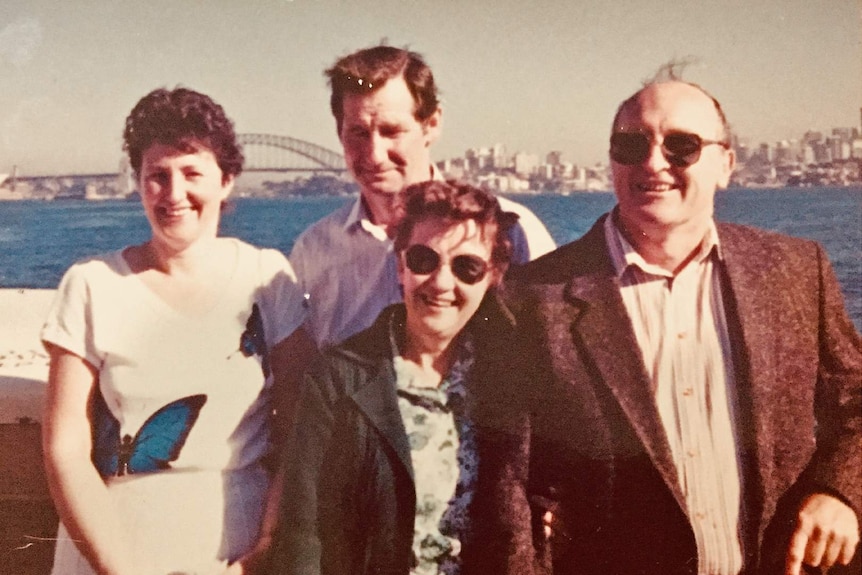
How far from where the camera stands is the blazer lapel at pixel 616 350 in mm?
1385

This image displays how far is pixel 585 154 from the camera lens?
1494mm

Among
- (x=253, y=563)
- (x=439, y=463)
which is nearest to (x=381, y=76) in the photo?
(x=439, y=463)

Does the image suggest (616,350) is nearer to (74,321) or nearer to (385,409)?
(385,409)

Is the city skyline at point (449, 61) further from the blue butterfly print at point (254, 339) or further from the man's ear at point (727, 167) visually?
the blue butterfly print at point (254, 339)

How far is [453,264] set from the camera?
1.37m

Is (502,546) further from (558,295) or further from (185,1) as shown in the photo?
(185,1)

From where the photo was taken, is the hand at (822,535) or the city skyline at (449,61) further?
the city skyline at (449,61)

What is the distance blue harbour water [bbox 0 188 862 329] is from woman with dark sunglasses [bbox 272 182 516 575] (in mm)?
173

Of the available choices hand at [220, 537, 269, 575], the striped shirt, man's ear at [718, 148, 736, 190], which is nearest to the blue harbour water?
man's ear at [718, 148, 736, 190]

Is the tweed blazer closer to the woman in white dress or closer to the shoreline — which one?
the woman in white dress

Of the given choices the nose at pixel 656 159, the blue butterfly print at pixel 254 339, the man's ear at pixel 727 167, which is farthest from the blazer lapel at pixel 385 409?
the man's ear at pixel 727 167

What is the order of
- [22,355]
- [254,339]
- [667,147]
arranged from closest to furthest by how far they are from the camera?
[667,147] < [254,339] < [22,355]

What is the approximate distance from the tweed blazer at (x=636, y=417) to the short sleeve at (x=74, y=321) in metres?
0.85

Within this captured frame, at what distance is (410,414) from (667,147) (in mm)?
Result: 734
